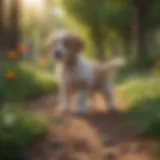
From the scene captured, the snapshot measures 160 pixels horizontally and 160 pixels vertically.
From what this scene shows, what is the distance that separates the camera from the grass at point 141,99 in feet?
4.72

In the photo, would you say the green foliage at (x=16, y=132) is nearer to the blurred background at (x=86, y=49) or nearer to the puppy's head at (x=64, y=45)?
the blurred background at (x=86, y=49)

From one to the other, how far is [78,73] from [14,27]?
22cm

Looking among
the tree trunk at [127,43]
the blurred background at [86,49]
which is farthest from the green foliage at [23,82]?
the tree trunk at [127,43]

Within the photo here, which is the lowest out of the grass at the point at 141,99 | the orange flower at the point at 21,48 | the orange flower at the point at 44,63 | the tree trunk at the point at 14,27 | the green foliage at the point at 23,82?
the grass at the point at 141,99

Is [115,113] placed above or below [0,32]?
below

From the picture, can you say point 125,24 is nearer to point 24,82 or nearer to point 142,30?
point 142,30

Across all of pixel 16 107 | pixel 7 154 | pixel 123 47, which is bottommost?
pixel 7 154

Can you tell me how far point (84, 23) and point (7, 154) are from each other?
414 mm

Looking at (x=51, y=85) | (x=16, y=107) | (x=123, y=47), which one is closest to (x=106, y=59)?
(x=123, y=47)

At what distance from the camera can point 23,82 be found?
146cm

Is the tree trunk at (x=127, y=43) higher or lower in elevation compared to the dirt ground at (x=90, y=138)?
higher

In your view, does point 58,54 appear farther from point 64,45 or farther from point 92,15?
point 92,15

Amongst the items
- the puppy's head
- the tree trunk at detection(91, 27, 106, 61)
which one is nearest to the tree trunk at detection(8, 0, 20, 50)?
the puppy's head

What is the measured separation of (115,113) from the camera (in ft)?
4.76
